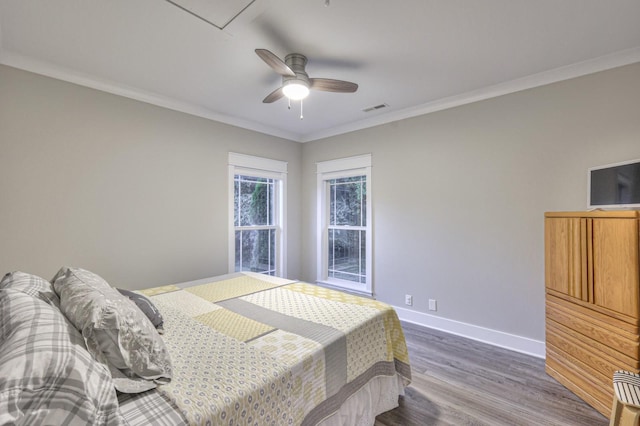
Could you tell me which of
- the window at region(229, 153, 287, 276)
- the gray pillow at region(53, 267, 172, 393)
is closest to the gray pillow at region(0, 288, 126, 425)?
the gray pillow at region(53, 267, 172, 393)

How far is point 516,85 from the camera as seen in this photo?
271 cm

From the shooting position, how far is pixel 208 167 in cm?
349

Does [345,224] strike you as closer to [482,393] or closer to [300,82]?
[300,82]

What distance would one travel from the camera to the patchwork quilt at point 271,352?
111 centimetres

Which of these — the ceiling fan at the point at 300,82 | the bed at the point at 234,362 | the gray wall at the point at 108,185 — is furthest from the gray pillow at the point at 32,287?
the ceiling fan at the point at 300,82

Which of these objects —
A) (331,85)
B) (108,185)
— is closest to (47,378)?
(331,85)

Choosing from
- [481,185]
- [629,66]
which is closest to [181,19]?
[481,185]

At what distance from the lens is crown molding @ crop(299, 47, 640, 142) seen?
2.26 meters

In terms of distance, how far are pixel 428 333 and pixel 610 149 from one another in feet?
7.79

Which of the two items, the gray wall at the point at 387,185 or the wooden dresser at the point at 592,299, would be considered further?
the gray wall at the point at 387,185

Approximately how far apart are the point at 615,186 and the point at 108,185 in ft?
14.1

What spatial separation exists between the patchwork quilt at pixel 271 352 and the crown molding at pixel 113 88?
6.57 ft

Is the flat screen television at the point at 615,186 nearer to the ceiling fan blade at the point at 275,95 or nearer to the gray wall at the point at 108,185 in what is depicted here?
the ceiling fan blade at the point at 275,95

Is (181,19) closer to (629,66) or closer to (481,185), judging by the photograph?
(481,185)
